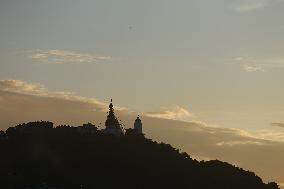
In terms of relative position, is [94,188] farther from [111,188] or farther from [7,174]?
[7,174]

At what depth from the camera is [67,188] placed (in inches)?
7249

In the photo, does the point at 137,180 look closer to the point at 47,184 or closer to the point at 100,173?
the point at 100,173

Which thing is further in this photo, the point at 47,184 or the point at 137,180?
the point at 137,180

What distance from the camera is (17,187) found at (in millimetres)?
184500

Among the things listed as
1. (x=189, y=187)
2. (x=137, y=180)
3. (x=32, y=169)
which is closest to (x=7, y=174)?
(x=32, y=169)

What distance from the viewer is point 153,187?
19388 cm

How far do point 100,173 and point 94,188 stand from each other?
13.2 m

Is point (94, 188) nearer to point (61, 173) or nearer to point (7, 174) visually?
point (61, 173)

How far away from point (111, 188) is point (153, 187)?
12628 millimetres

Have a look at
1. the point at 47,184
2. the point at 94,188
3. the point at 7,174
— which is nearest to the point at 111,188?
the point at 94,188

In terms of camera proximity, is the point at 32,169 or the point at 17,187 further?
the point at 32,169

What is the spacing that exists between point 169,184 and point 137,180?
9288 mm

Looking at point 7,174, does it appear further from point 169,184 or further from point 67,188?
point 169,184

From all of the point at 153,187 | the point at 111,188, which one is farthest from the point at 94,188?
the point at 153,187
